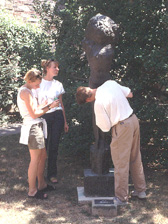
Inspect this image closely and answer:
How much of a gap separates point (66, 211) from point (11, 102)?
19.4 ft

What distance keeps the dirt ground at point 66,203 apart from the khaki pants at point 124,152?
1.13 feet

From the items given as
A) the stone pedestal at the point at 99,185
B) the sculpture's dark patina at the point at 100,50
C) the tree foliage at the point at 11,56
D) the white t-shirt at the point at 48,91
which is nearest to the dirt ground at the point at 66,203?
the stone pedestal at the point at 99,185

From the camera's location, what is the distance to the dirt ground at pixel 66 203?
376 cm

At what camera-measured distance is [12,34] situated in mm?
9328

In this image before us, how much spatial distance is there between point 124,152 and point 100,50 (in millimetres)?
1350

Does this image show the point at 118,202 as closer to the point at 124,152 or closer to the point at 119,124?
the point at 124,152

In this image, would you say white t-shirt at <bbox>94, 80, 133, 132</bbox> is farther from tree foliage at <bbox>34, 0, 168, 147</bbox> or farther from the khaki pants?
tree foliage at <bbox>34, 0, 168, 147</bbox>

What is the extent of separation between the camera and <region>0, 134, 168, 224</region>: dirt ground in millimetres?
3760

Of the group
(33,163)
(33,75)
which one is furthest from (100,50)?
(33,163)

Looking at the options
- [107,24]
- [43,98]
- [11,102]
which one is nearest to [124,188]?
[43,98]

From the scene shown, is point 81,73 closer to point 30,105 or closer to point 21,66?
point 30,105

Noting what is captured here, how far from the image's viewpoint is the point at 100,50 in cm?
408

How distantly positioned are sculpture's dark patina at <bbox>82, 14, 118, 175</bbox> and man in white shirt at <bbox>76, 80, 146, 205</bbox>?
38cm

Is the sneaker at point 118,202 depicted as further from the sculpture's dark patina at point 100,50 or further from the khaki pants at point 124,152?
the sculpture's dark patina at point 100,50
